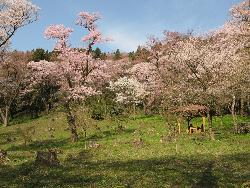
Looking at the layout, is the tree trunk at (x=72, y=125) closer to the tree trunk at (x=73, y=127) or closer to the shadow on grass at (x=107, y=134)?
the tree trunk at (x=73, y=127)

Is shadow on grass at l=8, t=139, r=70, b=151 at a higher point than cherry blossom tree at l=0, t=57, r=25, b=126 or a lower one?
lower

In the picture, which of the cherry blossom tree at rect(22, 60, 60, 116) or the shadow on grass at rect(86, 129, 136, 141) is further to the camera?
the cherry blossom tree at rect(22, 60, 60, 116)

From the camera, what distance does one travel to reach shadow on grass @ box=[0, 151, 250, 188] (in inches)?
910

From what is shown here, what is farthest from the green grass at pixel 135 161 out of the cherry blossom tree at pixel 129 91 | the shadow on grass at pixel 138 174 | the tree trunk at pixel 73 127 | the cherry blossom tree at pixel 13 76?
the cherry blossom tree at pixel 129 91

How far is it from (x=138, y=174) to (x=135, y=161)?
22.1ft

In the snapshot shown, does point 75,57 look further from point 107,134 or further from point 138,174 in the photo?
point 138,174

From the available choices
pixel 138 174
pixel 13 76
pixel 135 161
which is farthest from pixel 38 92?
pixel 138 174

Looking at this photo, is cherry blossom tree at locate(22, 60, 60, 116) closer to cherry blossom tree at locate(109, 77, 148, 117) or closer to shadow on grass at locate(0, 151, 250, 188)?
cherry blossom tree at locate(109, 77, 148, 117)

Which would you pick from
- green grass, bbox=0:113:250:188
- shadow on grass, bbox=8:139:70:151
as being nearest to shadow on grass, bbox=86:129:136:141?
green grass, bbox=0:113:250:188

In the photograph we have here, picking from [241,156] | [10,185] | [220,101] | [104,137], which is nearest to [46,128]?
[104,137]

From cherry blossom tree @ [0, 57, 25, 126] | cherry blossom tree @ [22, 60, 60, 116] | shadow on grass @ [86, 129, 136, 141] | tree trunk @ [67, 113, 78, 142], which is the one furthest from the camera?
cherry blossom tree @ [22, 60, 60, 116]

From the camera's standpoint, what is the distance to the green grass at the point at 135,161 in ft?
78.4

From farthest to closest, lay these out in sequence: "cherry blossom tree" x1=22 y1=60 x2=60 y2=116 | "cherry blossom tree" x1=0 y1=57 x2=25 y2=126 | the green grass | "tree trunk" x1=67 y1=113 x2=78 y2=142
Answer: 1. "cherry blossom tree" x1=22 y1=60 x2=60 y2=116
2. "cherry blossom tree" x1=0 y1=57 x2=25 y2=126
3. "tree trunk" x1=67 y1=113 x2=78 y2=142
4. the green grass

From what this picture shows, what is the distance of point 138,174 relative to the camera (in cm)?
2631
